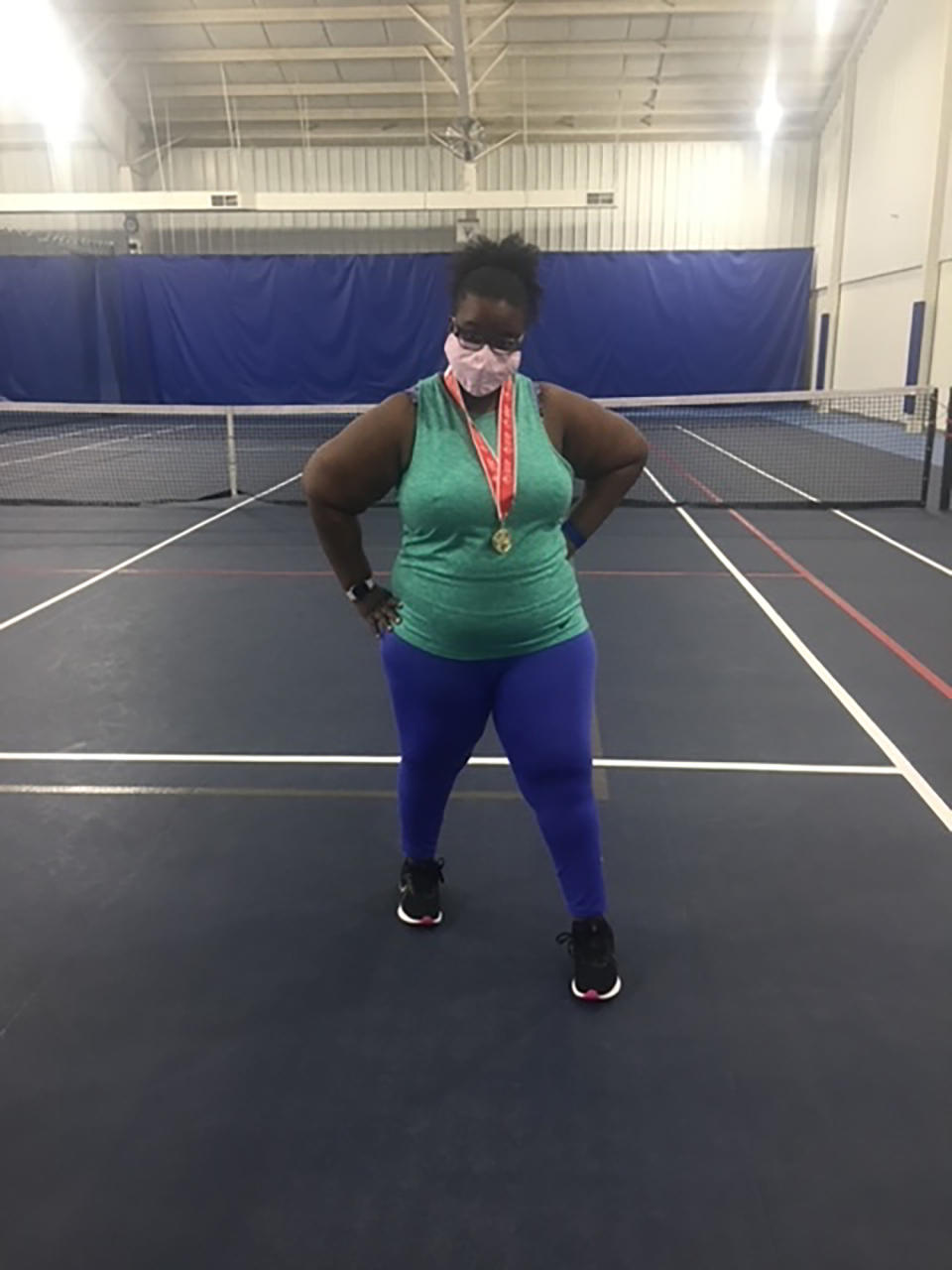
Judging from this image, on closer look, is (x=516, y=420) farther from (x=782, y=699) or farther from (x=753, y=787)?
(x=782, y=699)

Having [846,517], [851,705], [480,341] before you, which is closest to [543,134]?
[846,517]

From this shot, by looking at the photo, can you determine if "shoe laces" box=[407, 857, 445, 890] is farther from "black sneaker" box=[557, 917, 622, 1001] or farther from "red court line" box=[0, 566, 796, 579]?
"red court line" box=[0, 566, 796, 579]

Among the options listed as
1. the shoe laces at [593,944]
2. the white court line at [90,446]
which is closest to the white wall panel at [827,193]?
the white court line at [90,446]

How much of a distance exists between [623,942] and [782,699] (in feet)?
7.06

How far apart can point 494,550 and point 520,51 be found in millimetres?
19916

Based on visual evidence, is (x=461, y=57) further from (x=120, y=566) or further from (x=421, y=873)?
(x=421, y=873)

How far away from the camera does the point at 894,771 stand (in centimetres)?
387

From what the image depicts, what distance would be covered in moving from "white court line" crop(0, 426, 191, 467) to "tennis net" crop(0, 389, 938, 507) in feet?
0.08

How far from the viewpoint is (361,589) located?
2547mm

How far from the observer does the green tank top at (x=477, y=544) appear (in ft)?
7.21

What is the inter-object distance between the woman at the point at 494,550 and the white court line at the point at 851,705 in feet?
5.36

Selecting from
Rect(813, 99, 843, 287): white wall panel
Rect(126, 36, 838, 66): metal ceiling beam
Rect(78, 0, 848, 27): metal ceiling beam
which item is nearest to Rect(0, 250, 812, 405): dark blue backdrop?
Rect(813, 99, 843, 287): white wall panel

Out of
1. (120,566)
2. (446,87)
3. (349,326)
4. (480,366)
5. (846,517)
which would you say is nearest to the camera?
(480,366)

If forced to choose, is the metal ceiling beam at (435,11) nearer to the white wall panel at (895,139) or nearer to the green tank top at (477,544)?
the white wall panel at (895,139)
